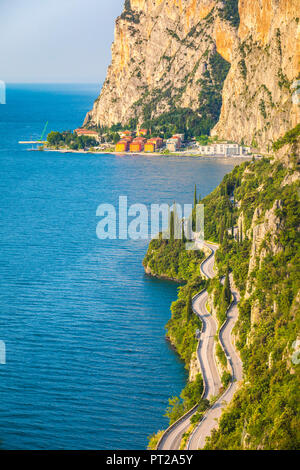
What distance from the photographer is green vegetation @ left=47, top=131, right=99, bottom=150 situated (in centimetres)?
10924

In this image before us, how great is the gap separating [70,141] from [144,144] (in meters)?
11.9

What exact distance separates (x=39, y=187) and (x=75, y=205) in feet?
36.2

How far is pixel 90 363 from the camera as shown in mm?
33500

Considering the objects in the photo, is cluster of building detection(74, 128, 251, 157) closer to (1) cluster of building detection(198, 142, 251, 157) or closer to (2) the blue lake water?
(1) cluster of building detection(198, 142, 251, 157)

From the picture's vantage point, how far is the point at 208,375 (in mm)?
31047

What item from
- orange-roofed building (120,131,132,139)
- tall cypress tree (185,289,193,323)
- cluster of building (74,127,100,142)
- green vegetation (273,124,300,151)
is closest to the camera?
tall cypress tree (185,289,193,323)

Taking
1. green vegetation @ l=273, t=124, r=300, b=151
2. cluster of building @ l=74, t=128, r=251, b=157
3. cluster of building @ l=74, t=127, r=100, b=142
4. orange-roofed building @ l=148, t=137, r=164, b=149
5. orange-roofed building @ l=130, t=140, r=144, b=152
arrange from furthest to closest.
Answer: cluster of building @ l=74, t=127, r=100, b=142 → orange-roofed building @ l=130, t=140, r=144, b=152 → orange-roofed building @ l=148, t=137, r=164, b=149 → cluster of building @ l=74, t=128, r=251, b=157 → green vegetation @ l=273, t=124, r=300, b=151

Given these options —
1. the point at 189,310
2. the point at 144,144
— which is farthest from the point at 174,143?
the point at 189,310

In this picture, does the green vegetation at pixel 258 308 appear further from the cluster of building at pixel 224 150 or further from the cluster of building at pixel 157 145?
the cluster of building at pixel 157 145

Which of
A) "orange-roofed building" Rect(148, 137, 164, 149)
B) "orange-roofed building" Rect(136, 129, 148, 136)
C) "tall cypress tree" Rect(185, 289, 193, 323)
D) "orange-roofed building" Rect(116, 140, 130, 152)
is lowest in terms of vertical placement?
"tall cypress tree" Rect(185, 289, 193, 323)

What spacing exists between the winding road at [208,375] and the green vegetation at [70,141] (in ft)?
230

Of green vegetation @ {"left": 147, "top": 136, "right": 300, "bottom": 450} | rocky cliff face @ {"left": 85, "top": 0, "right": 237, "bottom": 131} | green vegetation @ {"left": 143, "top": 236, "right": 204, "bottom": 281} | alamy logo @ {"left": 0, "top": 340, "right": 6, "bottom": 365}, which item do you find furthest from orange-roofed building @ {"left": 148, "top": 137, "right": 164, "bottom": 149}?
alamy logo @ {"left": 0, "top": 340, "right": 6, "bottom": 365}
